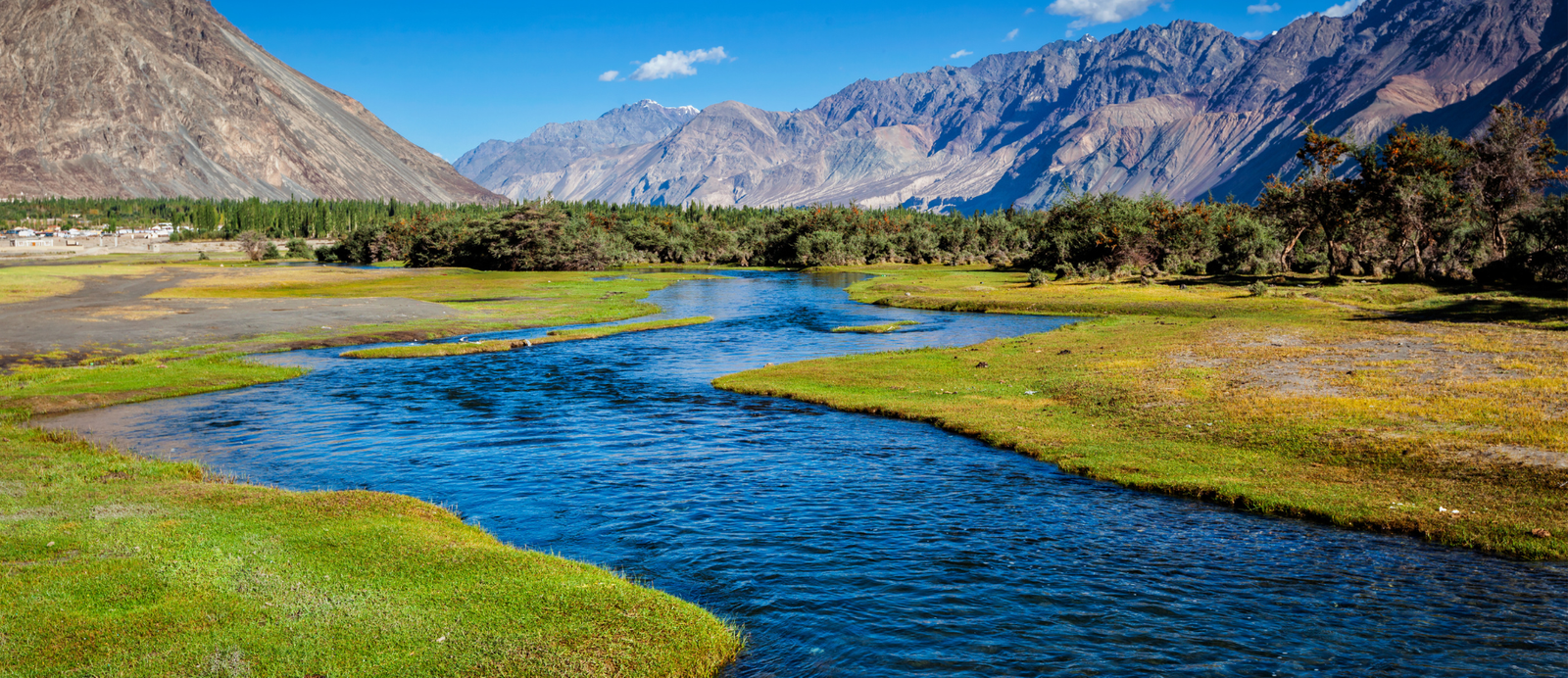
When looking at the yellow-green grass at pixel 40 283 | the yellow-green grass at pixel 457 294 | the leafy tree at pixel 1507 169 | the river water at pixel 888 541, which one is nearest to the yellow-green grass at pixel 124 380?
the river water at pixel 888 541

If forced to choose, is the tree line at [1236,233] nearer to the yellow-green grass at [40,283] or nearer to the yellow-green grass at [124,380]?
the yellow-green grass at [40,283]

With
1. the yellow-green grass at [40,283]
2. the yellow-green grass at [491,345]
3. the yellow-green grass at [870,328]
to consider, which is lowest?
the yellow-green grass at [491,345]

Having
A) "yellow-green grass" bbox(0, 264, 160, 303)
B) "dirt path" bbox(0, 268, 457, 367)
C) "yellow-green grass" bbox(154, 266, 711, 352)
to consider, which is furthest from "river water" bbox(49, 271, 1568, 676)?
"yellow-green grass" bbox(0, 264, 160, 303)

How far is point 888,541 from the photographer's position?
2083 centimetres

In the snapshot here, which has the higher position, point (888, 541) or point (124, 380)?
point (888, 541)

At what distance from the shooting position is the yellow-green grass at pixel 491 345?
54531 mm

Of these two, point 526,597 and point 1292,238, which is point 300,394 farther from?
point 1292,238

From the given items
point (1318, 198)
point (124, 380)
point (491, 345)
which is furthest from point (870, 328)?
point (1318, 198)

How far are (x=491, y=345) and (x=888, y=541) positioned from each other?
43.7 meters

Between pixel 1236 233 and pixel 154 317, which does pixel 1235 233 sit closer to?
pixel 1236 233

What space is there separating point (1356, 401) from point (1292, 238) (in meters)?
70.7

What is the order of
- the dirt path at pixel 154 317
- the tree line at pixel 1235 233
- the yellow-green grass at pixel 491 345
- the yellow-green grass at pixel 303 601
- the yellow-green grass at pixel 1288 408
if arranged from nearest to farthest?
the yellow-green grass at pixel 303 601, the yellow-green grass at pixel 1288 408, the dirt path at pixel 154 317, the yellow-green grass at pixel 491 345, the tree line at pixel 1235 233

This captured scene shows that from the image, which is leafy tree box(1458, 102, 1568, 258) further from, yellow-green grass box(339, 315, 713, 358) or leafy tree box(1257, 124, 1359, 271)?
yellow-green grass box(339, 315, 713, 358)

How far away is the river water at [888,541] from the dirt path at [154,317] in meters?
21.1
